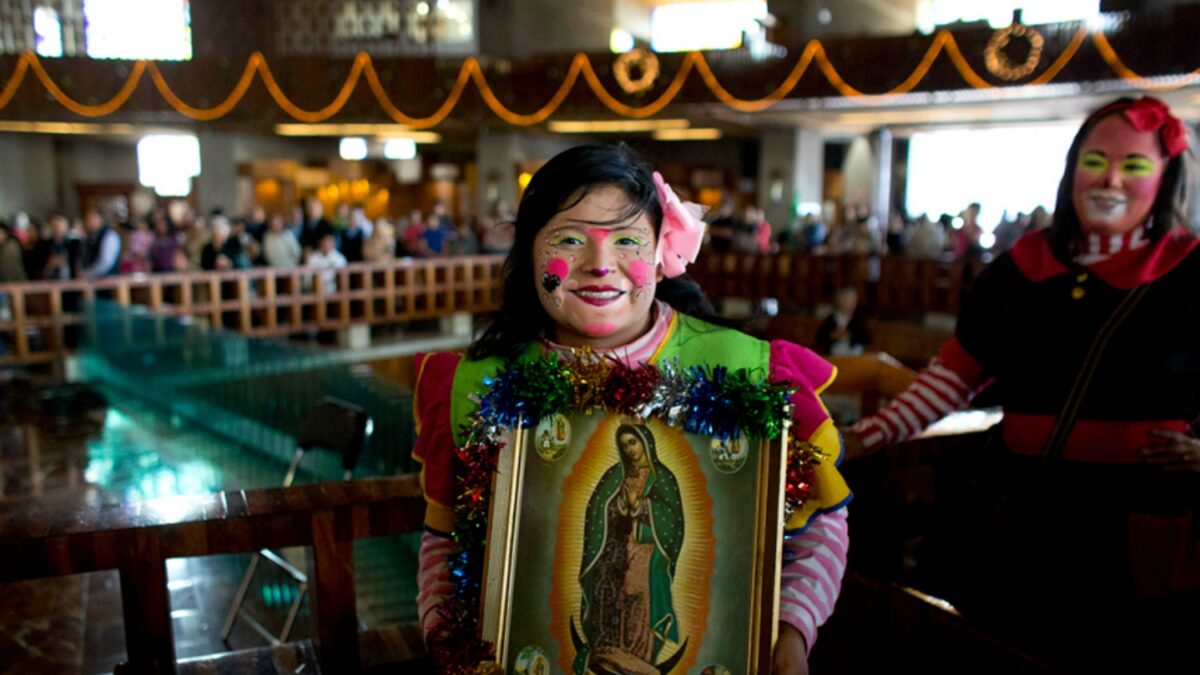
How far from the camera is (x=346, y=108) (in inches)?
619

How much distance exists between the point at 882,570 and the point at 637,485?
1.26 m

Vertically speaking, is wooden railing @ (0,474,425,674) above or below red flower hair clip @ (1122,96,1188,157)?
below

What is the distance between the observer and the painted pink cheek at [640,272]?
1482 mm

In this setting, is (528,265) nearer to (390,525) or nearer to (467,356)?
(467,356)

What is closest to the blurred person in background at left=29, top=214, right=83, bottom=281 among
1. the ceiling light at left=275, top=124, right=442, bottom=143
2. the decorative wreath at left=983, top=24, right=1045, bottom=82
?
the ceiling light at left=275, top=124, right=442, bottom=143

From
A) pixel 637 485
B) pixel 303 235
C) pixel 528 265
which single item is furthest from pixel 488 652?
pixel 303 235

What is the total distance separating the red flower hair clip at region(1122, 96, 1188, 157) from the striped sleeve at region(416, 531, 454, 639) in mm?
1543

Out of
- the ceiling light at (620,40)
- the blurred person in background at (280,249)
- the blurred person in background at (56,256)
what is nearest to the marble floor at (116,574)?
the blurred person in background at (56,256)

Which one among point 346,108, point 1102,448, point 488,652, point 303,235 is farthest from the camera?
point 346,108

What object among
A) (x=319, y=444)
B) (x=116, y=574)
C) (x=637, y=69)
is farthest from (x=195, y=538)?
(x=637, y=69)

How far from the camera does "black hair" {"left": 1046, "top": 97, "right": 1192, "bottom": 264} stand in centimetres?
194

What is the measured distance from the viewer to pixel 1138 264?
6.37ft

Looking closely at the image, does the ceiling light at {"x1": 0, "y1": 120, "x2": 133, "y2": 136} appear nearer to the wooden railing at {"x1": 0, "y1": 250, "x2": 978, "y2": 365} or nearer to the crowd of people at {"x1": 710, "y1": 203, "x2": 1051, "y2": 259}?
the wooden railing at {"x1": 0, "y1": 250, "x2": 978, "y2": 365}

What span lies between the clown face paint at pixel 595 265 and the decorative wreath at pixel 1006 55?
13.3 meters
